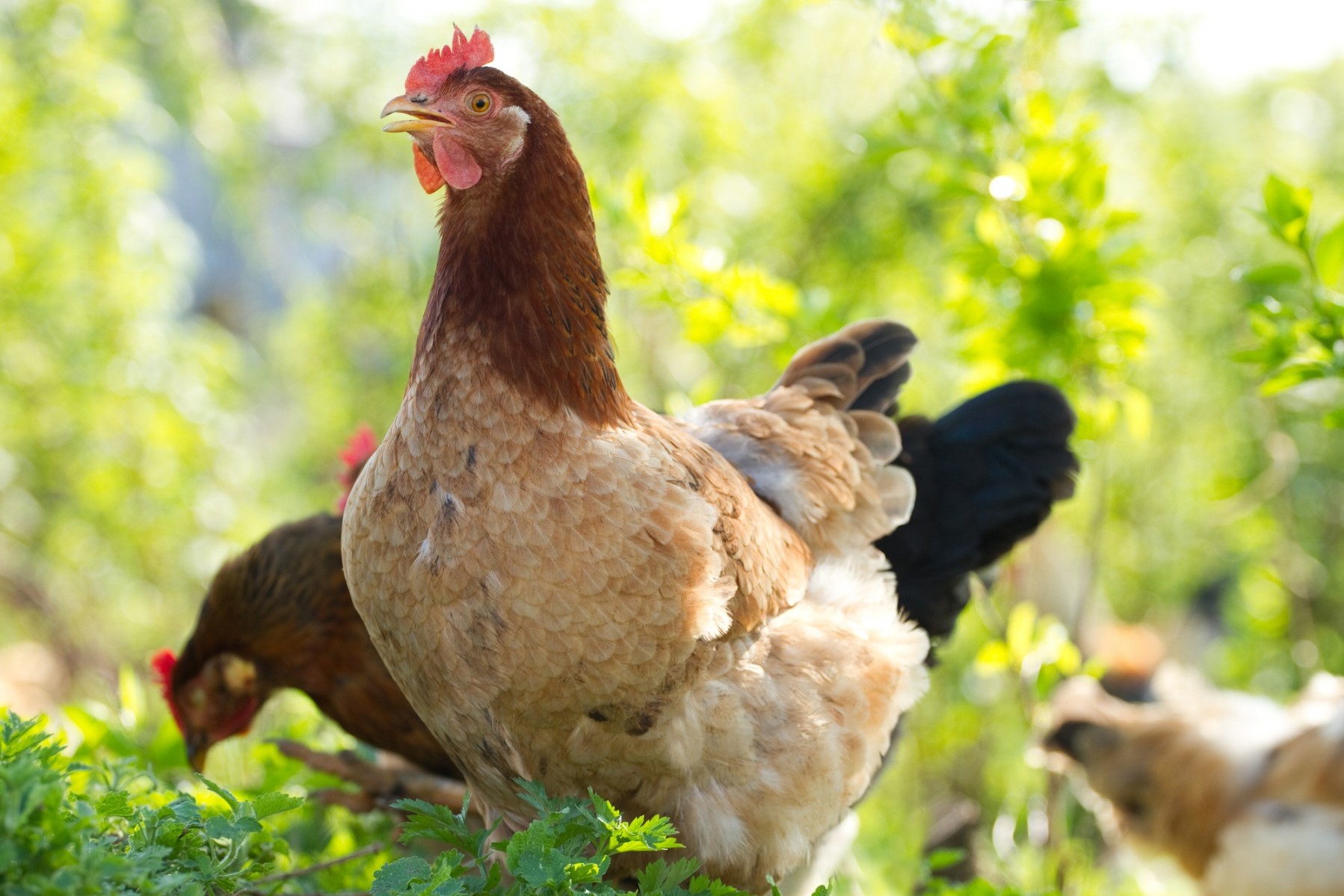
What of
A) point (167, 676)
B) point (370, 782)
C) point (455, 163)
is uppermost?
point (455, 163)

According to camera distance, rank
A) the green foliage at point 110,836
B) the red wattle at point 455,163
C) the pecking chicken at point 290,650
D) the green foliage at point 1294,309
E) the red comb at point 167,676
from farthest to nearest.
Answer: the red comb at point 167,676
the pecking chicken at point 290,650
the green foliage at point 1294,309
the red wattle at point 455,163
the green foliage at point 110,836

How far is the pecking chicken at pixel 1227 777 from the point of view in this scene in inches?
120

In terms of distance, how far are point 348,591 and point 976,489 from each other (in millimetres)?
1577

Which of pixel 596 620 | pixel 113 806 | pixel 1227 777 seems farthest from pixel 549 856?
pixel 1227 777

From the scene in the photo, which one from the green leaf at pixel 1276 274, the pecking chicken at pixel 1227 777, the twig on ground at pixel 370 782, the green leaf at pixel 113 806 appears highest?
the green leaf at pixel 1276 274

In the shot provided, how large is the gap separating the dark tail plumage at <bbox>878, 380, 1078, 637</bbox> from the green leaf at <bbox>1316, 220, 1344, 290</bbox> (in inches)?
25.4

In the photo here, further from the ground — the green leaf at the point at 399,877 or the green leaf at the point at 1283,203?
the green leaf at the point at 1283,203

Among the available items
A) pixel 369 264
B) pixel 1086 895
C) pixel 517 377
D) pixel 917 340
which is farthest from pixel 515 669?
pixel 369 264

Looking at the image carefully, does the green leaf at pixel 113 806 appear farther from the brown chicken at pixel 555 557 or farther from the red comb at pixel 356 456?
the red comb at pixel 356 456

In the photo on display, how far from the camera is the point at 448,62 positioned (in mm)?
1651

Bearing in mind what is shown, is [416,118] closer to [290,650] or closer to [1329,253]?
[290,650]

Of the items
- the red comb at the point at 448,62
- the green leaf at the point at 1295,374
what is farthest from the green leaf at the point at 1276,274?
the red comb at the point at 448,62

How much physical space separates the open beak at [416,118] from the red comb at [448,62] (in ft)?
0.16

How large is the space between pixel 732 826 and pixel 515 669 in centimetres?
49
